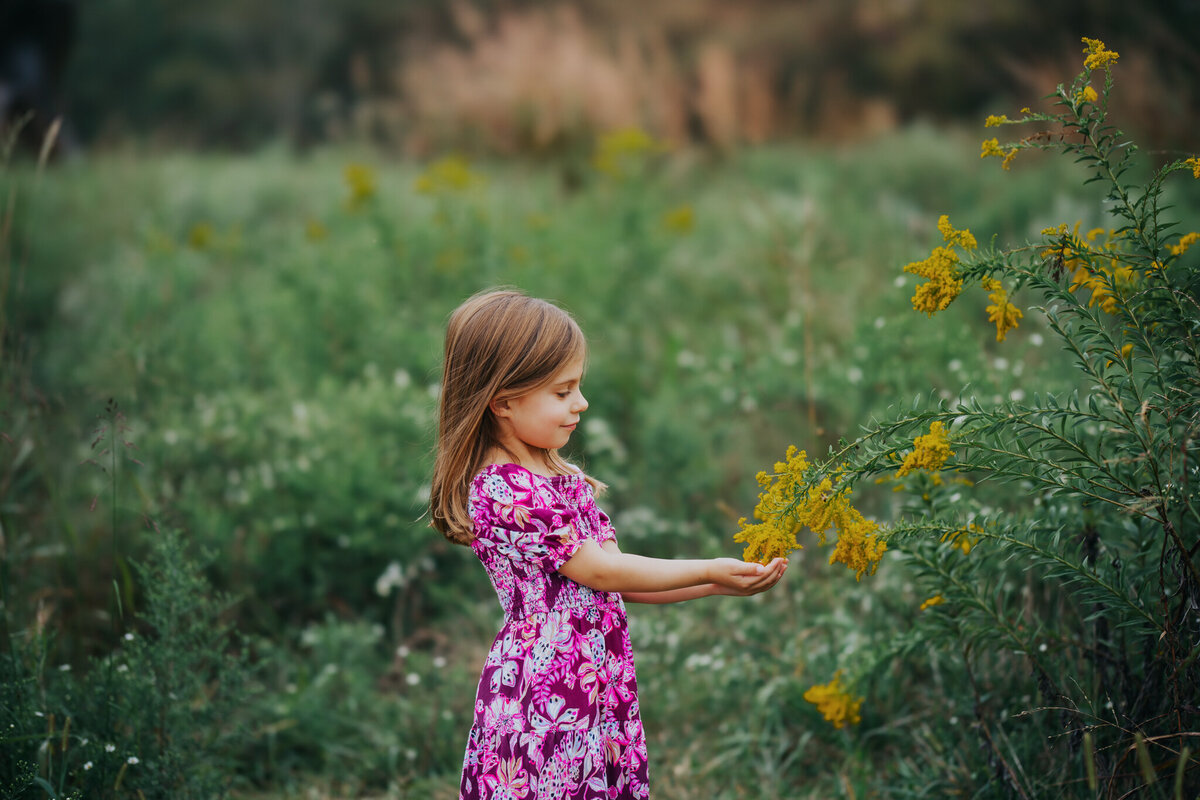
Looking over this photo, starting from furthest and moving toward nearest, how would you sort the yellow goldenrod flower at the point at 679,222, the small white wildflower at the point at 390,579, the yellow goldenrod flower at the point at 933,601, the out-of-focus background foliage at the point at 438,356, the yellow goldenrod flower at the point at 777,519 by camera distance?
the yellow goldenrod flower at the point at 679,222 → the small white wildflower at the point at 390,579 → the out-of-focus background foliage at the point at 438,356 → the yellow goldenrod flower at the point at 933,601 → the yellow goldenrod flower at the point at 777,519

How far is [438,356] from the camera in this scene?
2744 millimetres

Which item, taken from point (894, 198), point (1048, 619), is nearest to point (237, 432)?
point (1048, 619)

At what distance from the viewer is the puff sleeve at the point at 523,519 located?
5.48ft

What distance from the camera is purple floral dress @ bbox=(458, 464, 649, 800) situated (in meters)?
1.68

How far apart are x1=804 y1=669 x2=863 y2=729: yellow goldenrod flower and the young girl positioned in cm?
64

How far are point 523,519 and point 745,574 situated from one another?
41 cm

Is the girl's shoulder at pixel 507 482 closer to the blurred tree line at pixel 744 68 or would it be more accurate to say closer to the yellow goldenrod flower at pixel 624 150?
the yellow goldenrod flower at pixel 624 150

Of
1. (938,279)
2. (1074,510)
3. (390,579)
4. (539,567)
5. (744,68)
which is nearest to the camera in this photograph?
(938,279)

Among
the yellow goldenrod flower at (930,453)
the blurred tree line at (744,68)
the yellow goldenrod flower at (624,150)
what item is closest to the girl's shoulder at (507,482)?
the yellow goldenrod flower at (930,453)

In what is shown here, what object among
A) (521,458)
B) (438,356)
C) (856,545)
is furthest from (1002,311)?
(438,356)

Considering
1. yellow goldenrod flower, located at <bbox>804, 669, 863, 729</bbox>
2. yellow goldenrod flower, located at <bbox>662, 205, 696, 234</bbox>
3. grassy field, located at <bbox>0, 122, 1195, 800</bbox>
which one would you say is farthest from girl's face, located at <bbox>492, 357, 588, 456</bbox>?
yellow goldenrod flower, located at <bbox>662, 205, 696, 234</bbox>

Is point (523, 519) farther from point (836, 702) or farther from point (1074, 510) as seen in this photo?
point (1074, 510)

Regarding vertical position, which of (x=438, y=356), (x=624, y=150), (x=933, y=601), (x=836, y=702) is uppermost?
(x=624, y=150)

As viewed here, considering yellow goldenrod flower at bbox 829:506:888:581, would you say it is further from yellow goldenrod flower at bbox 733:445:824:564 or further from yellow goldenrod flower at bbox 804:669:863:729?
yellow goldenrod flower at bbox 804:669:863:729
